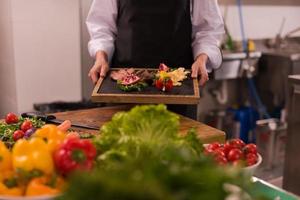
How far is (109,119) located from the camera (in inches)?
55.6

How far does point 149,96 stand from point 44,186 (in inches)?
29.4

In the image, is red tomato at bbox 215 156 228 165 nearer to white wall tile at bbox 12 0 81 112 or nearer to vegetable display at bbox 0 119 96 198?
vegetable display at bbox 0 119 96 198

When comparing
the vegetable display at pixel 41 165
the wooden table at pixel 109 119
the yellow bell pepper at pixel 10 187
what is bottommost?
the wooden table at pixel 109 119

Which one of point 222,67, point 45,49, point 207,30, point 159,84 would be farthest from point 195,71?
point 222,67

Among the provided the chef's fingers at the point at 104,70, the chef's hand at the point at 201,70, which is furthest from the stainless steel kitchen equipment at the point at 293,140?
the chef's fingers at the point at 104,70

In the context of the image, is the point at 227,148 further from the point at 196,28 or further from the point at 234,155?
the point at 196,28

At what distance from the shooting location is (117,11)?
1748 mm

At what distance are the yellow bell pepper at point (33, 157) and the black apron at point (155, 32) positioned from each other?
1.05 metres

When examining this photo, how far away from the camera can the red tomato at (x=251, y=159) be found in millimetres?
860

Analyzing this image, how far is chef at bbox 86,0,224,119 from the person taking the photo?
1.65 m

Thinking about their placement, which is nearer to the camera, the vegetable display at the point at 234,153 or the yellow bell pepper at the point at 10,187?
the yellow bell pepper at the point at 10,187

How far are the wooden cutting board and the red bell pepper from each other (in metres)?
0.67

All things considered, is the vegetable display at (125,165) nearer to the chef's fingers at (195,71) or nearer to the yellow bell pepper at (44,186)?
the yellow bell pepper at (44,186)

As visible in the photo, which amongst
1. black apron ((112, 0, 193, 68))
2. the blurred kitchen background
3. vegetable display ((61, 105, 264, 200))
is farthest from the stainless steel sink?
vegetable display ((61, 105, 264, 200))
